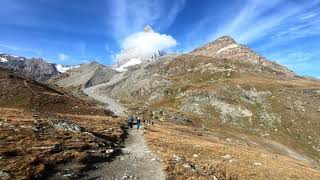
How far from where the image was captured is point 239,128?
119000 millimetres

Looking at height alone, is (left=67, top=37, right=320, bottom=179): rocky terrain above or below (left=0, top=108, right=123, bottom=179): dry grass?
A: above

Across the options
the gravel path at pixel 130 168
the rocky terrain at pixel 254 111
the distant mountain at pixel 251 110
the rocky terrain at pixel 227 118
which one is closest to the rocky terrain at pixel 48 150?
the gravel path at pixel 130 168

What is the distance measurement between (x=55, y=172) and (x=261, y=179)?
2087 cm

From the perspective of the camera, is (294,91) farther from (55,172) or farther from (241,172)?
(55,172)

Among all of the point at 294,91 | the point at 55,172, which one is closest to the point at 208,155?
the point at 55,172

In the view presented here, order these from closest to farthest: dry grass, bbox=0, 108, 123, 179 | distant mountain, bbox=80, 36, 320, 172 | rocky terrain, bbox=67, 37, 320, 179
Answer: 1. dry grass, bbox=0, 108, 123, 179
2. rocky terrain, bbox=67, 37, 320, 179
3. distant mountain, bbox=80, 36, 320, 172

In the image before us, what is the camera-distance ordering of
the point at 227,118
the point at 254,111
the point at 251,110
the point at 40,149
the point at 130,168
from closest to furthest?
the point at 130,168, the point at 40,149, the point at 227,118, the point at 254,111, the point at 251,110

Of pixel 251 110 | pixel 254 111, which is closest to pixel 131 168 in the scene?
pixel 254 111

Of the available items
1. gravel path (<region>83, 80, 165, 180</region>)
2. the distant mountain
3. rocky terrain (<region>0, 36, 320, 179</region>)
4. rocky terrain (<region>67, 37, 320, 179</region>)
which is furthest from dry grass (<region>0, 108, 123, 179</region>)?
the distant mountain

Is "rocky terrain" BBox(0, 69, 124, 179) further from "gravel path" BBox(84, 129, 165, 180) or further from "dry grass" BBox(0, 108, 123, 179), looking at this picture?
"gravel path" BBox(84, 129, 165, 180)

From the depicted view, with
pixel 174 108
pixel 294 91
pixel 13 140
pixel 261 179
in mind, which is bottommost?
pixel 261 179

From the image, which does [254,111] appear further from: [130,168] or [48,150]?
[48,150]

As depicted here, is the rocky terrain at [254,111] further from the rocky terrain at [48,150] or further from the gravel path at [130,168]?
the rocky terrain at [48,150]

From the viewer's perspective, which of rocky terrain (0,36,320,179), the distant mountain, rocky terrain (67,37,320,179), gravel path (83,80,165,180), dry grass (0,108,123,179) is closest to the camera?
dry grass (0,108,123,179)
